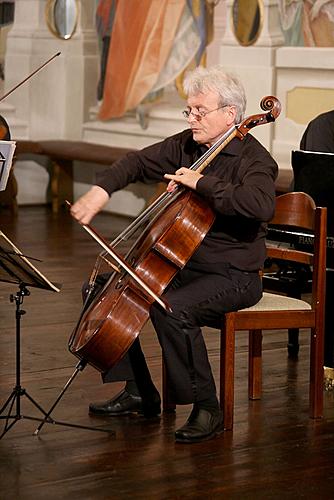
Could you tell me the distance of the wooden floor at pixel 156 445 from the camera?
3.96m

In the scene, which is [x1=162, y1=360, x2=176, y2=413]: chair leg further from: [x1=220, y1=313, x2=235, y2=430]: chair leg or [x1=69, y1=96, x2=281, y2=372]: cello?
[x1=69, y1=96, x2=281, y2=372]: cello

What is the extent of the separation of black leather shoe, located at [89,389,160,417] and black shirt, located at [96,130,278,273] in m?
0.62

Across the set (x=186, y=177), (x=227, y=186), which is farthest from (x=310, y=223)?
(x=186, y=177)

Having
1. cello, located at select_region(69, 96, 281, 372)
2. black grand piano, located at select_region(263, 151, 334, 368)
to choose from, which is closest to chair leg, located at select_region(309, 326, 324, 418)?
black grand piano, located at select_region(263, 151, 334, 368)

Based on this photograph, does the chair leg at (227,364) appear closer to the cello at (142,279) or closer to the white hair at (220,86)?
the cello at (142,279)

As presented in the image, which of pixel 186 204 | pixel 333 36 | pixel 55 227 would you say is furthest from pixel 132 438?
pixel 55 227

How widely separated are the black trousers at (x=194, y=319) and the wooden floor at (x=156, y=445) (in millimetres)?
233

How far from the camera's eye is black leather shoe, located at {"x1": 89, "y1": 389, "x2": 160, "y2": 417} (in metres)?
4.80

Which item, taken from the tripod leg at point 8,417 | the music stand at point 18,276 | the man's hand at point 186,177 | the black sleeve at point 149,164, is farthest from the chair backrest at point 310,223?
the tripod leg at point 8,417

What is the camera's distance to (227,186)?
435cm

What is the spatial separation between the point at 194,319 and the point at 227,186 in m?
0.52

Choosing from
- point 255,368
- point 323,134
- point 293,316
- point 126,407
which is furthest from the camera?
point 323,134

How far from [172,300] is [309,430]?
2.56 feet

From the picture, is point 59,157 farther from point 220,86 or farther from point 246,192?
point 246,192
